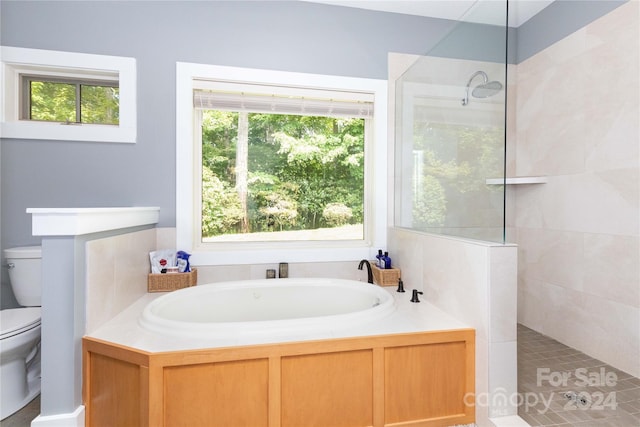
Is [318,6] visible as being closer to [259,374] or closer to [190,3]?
Result: [190,3]

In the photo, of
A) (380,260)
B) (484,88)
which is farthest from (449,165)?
(380,260)

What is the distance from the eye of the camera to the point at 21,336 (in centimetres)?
159

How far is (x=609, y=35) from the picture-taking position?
2086mm

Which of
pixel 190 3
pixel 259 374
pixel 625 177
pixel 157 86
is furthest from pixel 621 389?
pixel 190 3

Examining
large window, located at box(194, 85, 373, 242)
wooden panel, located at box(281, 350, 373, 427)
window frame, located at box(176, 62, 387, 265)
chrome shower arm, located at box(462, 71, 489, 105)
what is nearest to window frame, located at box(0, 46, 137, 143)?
window frame, located at box(176, 62, 387, 265)

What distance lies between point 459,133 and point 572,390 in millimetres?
1563

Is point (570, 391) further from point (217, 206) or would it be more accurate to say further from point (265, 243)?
point (217, 206)

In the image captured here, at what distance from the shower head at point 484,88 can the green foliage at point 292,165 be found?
3.36 feet

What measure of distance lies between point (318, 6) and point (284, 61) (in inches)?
20.8

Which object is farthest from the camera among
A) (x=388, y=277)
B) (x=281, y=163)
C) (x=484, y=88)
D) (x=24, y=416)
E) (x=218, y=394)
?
(x=281, y=163)

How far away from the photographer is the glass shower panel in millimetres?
1618

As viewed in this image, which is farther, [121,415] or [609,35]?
[609,35]

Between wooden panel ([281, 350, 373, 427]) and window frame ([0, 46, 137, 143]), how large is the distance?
1.92 meters

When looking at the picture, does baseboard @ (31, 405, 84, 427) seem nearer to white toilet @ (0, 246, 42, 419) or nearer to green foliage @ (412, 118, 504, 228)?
white toilet @ (0, 246, 42, 419)
